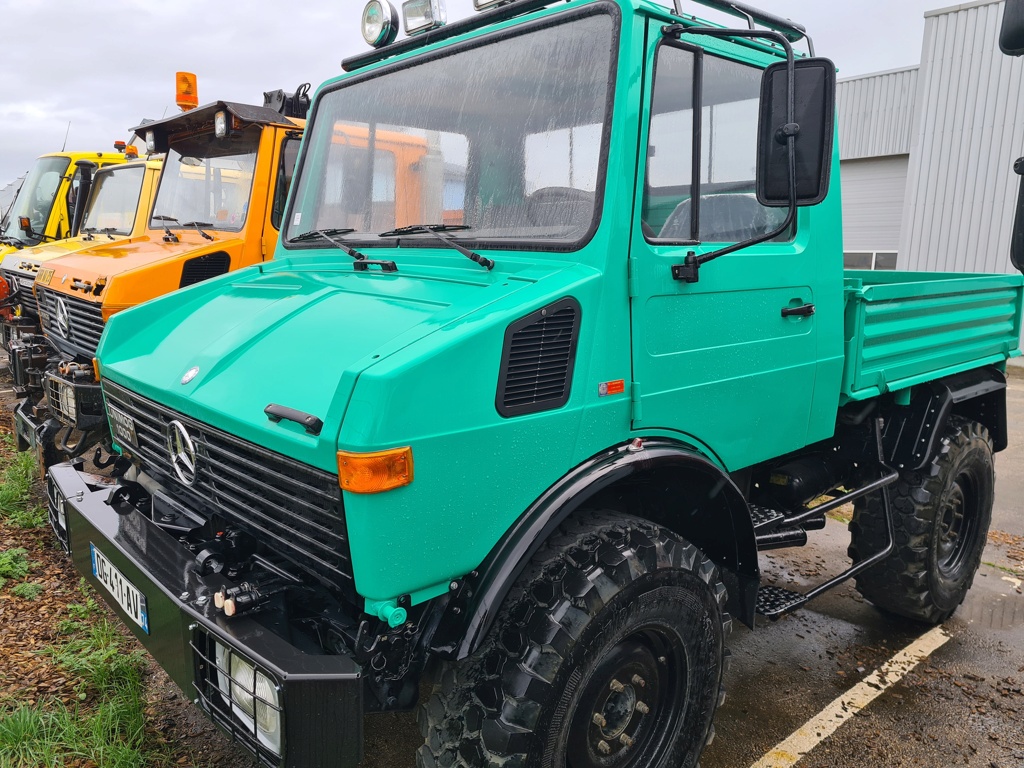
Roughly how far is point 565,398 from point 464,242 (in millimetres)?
→ 664

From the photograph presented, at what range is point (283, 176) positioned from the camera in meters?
5.32

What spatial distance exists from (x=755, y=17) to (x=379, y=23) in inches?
55.7

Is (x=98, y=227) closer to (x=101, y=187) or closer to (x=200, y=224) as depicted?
(x=101, y=187)

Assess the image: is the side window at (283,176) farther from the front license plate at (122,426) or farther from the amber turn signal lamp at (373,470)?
the amber turn signal lamp at (373,470)

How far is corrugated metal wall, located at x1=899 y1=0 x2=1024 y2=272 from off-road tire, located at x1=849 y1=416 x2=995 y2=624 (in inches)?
403

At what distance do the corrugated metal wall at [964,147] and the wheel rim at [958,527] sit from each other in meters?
10.2

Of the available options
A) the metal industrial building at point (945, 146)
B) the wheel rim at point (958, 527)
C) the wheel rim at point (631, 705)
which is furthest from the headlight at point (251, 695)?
the metal industrial building at point (945, 146)

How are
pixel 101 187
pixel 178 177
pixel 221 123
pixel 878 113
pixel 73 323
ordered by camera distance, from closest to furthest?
pixel 221 123, pixel 73 323, pixel 178 177, pixel 101 187, pixel 878 113

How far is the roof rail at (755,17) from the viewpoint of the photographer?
2.55m

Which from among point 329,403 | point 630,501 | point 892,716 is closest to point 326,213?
point 329,403

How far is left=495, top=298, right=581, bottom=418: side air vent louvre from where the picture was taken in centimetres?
190

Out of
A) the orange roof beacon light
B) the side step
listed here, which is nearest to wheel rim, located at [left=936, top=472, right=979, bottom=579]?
the side step

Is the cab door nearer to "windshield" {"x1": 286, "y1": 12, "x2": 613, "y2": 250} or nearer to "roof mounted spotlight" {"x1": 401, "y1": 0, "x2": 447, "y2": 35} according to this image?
"windshield" {"x1": 286, "y1": 12, "x2": 613, "y2": 250}

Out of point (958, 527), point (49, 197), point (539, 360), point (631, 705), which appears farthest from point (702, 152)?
point (49, 197)
